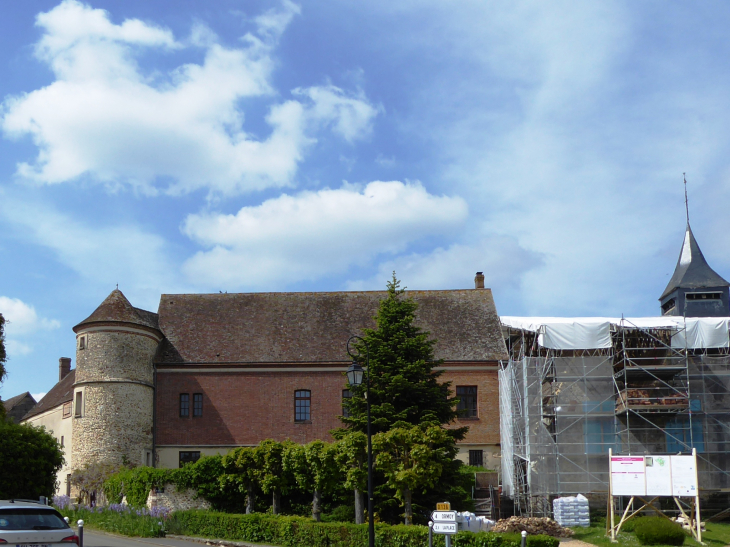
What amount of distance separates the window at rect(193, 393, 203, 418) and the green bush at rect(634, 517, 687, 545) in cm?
2082

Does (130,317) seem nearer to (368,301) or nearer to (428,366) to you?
(368,301)

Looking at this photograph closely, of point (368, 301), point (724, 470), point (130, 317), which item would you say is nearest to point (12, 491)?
point (130, 317)

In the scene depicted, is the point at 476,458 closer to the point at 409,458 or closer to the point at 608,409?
the point at 608,409

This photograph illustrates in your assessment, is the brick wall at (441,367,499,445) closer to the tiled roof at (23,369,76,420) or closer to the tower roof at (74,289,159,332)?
the tower roof at (74,289,159,332)

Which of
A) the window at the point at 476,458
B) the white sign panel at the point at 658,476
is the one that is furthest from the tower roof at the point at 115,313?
the white sign panel at the point at 658,476

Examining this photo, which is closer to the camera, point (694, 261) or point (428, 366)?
point (428, 366)

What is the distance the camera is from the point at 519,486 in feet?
104

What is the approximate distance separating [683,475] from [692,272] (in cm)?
1871

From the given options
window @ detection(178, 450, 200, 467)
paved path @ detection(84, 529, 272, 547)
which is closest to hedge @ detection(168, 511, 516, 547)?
paved path @ detection(84, 529, 272, 547)

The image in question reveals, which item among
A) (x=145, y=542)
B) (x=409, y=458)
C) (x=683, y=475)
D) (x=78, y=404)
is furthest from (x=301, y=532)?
(x=78, y=404)

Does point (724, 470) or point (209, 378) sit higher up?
point (209, 378)

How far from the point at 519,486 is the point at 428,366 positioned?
8757 millimetres

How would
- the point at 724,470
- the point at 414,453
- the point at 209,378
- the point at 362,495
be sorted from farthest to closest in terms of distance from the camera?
the point at 209,378
the point at 724,470
the point at 362,495
the point at 414,453

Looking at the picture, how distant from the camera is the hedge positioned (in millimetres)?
18234
